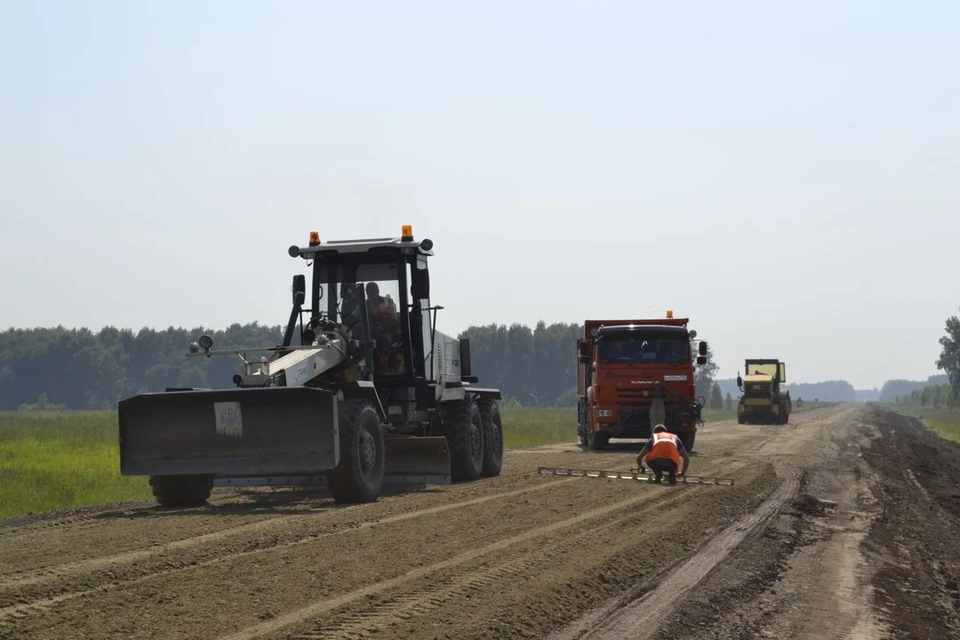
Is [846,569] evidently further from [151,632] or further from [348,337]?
[348,337]

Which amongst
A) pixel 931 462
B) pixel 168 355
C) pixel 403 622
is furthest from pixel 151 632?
pixel 168 355

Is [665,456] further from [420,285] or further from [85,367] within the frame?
[85,367]

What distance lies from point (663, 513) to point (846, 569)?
3196 mm

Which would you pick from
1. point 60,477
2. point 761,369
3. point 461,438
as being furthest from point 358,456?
point 761,369

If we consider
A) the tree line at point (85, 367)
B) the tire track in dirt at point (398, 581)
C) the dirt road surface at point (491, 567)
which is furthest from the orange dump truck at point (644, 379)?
the tree line at point (85, 367)

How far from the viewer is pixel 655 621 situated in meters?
7.64

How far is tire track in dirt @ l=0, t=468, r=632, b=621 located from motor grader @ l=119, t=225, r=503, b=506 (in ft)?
3.64

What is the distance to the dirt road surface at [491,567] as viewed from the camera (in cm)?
725

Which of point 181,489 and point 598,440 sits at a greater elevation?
point 598,440

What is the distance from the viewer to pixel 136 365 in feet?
488

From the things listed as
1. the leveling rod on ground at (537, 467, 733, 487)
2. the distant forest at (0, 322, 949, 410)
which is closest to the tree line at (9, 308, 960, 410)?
the distant forest at (0, 322, 949, 410)

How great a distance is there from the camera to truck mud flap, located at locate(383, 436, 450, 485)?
15.5m

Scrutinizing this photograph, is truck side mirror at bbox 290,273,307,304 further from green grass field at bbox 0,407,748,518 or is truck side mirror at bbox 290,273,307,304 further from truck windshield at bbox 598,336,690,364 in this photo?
truck windshield at bbox 598,336,690,364

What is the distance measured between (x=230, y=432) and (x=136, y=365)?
465ft
